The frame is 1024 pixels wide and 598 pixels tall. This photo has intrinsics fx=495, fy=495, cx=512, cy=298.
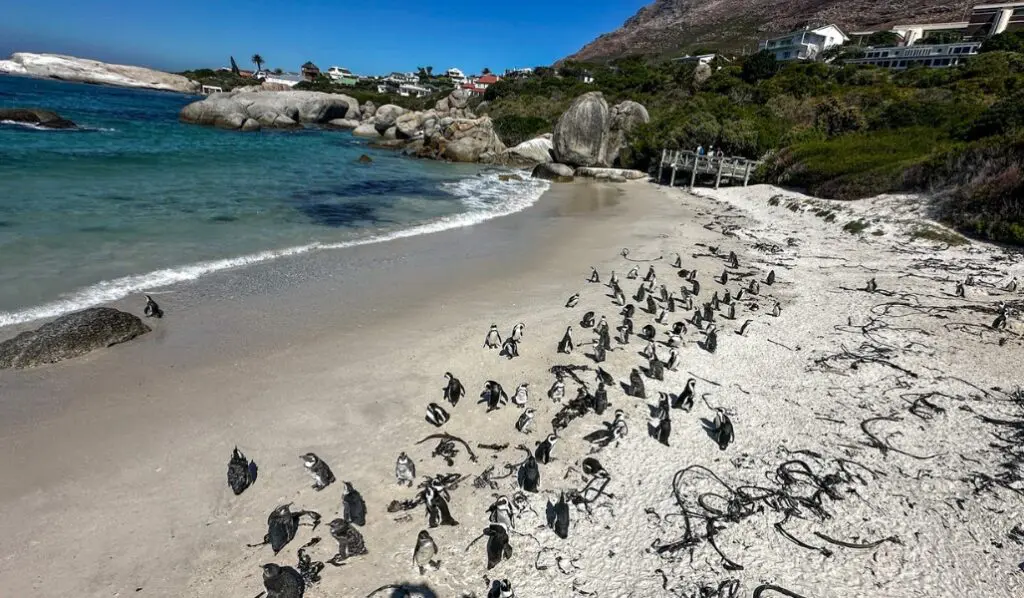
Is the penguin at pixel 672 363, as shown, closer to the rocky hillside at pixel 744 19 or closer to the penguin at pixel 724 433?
the penguin at pixel 724 433

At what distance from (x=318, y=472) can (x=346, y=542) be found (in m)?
1.26

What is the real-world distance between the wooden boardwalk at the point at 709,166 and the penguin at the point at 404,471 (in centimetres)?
3183

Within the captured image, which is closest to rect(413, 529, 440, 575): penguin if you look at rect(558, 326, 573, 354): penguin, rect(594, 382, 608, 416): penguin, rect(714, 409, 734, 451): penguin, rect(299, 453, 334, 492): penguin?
rect(299, 453, 334, 492): penguin

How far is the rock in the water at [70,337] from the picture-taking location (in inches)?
351

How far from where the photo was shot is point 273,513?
587 cm

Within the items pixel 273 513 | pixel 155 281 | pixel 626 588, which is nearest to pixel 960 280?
pixel 626 588

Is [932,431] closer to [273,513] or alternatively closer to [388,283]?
[273,513]

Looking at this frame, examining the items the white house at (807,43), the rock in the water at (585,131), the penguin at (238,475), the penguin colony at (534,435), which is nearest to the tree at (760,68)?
the white house at (807,43)

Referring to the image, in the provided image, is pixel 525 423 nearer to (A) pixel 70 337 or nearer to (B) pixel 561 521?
(B) pixel 561 521

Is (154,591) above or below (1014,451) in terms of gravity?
below

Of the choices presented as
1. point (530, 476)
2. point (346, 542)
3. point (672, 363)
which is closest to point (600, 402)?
point (530, 476)

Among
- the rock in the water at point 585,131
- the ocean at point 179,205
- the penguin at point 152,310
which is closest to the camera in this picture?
the penguin at point 152,310

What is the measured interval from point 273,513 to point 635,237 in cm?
1761

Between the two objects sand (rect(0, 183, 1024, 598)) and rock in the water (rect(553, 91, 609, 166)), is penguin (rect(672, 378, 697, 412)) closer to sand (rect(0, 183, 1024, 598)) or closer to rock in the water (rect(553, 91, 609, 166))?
sand (rect(0, 183, 1024, 598))
